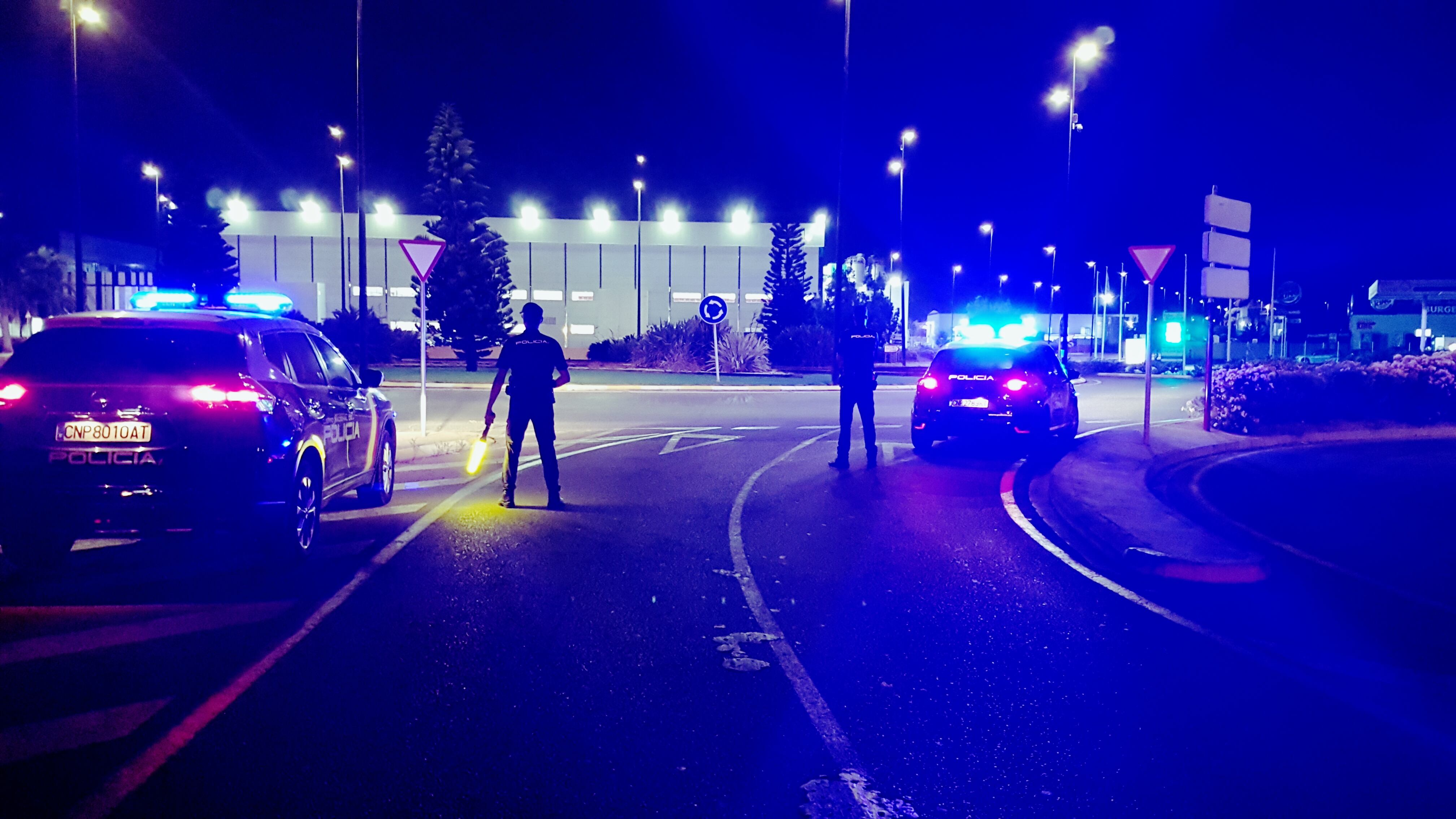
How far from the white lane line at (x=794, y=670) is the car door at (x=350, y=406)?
3291mm

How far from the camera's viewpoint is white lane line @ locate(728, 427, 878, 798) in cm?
425

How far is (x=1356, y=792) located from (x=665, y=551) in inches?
205

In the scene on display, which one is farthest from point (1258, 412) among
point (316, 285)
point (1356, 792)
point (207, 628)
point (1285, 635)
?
point (316, 285)

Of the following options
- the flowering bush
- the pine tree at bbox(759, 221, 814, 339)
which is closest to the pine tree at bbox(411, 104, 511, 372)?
the pine tree at bbox(759, 221, 814, 339)

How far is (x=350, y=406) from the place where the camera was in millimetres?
9078

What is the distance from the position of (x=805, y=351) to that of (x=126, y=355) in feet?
118

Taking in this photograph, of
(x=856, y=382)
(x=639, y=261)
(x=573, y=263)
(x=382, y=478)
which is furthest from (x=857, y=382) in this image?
(x=573, y=263)

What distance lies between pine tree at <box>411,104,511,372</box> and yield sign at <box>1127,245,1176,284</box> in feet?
112

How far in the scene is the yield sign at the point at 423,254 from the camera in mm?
A: 16125

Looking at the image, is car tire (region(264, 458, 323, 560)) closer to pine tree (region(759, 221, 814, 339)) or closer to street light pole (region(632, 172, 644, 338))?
street light pole (region(632, 172, 644, 338))

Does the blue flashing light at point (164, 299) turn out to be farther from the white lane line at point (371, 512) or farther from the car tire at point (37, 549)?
the car tire at point (37, 549)

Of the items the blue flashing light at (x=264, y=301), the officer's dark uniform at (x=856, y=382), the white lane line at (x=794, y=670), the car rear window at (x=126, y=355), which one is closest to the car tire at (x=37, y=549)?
the car rear window at (x=126, y=355)

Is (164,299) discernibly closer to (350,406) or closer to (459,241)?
(350,406)

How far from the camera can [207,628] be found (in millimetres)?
5961
